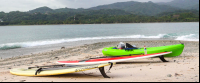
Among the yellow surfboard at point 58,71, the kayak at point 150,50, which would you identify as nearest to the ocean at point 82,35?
the kayak at point 150,50

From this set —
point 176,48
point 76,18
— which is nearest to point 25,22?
point 76,18

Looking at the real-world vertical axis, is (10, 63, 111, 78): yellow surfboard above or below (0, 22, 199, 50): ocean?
above

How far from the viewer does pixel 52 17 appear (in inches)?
6973

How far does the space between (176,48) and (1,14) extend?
188m

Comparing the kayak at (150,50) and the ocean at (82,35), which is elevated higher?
the kayak at (150,50)

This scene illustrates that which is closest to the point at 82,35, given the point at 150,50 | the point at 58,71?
the point at 150,50

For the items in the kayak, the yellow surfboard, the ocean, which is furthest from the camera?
the ocean

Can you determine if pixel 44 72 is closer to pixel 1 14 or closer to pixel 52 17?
pixel 52 17

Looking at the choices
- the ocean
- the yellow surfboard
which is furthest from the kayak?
the ocean

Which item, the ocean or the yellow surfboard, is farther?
the ocean

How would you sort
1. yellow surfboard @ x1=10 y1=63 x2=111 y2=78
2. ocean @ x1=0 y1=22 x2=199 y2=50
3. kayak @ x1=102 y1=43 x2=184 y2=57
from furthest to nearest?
1. ocean @ x1=0 y1=22 x2=199 y2=50
2. kayak @ x1=102 y1=43 x2=184 y2=57
3. yellow surfboard @ x1=10 y1=63 x2=111 y2=78

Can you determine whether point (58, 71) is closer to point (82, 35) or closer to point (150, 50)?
point (150, 50)

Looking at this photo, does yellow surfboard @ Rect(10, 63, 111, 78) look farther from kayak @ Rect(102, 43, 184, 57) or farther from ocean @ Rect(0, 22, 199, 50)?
ocean @ Rect(0, 22, 199, 50)

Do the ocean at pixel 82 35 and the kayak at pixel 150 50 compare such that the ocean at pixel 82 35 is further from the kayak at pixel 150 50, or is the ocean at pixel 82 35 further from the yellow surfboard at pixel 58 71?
the yellow surfboard at pixel 58 71
